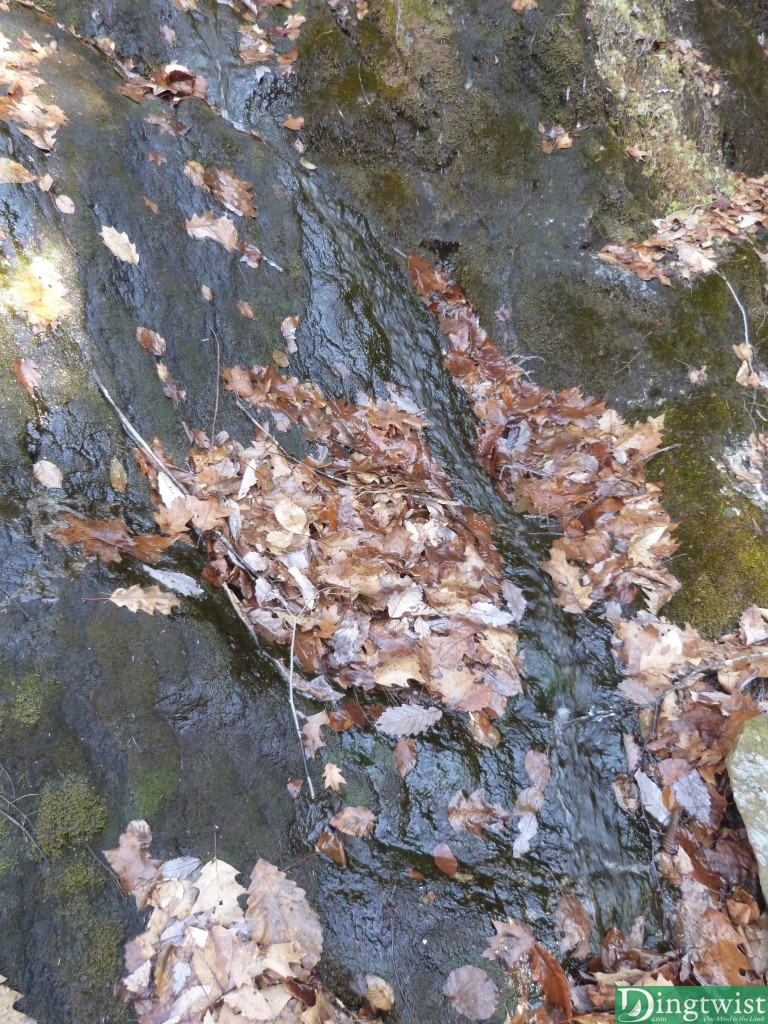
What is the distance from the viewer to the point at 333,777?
8.61 ft

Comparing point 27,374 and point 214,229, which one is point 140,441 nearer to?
point 27,374

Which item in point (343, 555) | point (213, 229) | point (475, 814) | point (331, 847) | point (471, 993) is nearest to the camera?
point (471, 993)

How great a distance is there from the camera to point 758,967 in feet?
8.41

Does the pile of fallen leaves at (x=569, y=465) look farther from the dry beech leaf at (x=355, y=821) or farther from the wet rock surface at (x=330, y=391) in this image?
the dry beech leaf at (x=355, y=821)

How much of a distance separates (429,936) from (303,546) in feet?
5.91

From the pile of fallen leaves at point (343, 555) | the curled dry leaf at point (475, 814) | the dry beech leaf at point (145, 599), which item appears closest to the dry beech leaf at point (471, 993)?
the curled dry leaf at point (475, 814)

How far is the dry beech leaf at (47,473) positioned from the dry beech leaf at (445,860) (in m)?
2.31

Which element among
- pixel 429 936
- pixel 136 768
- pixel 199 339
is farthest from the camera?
pixel 199 339

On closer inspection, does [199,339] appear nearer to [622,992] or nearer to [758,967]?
[622,992]

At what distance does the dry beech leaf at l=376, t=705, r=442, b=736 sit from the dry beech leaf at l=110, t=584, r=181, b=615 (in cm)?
110

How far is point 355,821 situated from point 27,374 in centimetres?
243

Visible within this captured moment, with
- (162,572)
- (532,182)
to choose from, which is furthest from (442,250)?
(162,572)

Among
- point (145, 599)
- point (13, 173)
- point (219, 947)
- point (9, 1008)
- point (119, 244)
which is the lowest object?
point (9, 1008)

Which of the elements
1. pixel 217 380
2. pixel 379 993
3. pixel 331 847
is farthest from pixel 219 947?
pixel 217 380
